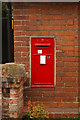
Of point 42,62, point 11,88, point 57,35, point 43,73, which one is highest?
point 57,35

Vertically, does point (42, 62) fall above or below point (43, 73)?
above

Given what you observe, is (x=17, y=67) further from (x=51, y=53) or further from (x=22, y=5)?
(x=22, y=5)

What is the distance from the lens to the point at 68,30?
4.54 meters

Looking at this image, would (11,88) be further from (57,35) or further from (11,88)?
(57,35)

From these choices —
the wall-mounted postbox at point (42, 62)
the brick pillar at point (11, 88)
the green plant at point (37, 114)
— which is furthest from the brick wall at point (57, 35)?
the brick pillar at point (11, 88)

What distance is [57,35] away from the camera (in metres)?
4.54

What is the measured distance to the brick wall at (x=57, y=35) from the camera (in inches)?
178

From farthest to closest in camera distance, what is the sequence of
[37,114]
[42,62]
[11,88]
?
[42,62] < [37,114] < [11,88]

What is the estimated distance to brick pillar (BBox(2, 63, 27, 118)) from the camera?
3727 millimetres

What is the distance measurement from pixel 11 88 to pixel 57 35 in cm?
169

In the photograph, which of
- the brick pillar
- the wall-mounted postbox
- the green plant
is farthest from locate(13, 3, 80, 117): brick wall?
the brick pillar

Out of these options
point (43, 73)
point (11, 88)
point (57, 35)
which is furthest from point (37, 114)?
point (57, 35)

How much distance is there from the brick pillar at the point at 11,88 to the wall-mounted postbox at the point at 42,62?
75 centimetres

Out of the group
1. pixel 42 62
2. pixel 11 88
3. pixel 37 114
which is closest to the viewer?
pixel 11 88
